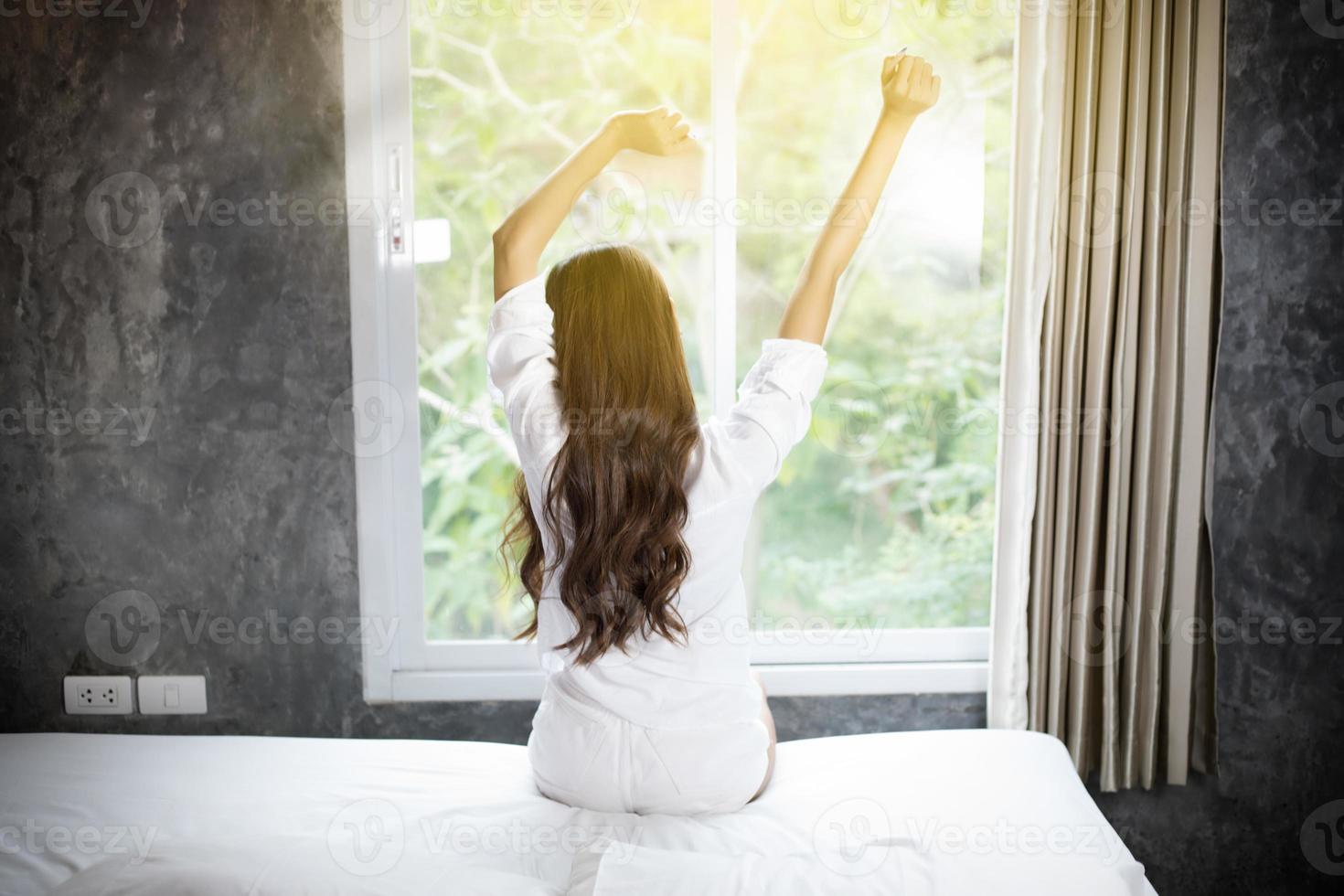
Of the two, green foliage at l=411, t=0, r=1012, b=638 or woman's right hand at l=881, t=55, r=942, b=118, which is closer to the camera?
woman's right hand at l=881, t=55, r=942, b=118

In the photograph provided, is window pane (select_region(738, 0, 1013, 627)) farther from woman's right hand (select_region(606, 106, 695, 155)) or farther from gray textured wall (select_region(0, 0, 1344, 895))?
woman's right hand (select_region(606, 106, 695, 155))

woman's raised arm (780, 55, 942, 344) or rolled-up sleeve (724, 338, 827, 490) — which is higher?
woman's raised arm (780, 55, 942, 344)

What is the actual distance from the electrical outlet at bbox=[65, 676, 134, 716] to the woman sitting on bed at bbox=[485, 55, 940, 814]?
1.15 m

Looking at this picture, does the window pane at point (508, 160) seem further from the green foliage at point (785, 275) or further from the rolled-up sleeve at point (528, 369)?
the rolled-up sleeve at point (528, 369)

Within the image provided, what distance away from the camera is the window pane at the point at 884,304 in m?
2.06

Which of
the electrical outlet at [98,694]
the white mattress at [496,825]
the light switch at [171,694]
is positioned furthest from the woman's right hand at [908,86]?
the electrical outlet at [98,694]

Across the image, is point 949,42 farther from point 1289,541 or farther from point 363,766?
point 363,766

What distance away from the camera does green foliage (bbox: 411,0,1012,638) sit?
205cm

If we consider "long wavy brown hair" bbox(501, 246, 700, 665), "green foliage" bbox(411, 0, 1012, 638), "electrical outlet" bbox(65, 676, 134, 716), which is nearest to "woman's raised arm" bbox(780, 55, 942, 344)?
"long wavy brown hair" bbox(501, 246, 700, 665)

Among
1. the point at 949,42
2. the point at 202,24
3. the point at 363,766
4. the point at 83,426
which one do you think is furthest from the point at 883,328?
the point at 83,426

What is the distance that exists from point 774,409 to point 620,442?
0.80ft

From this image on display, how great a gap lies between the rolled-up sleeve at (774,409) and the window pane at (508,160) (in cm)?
70

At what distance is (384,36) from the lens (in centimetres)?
197

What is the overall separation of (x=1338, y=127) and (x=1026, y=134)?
2.32 ft
